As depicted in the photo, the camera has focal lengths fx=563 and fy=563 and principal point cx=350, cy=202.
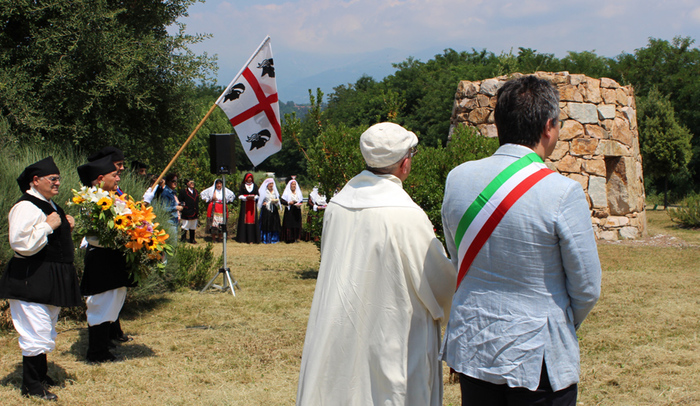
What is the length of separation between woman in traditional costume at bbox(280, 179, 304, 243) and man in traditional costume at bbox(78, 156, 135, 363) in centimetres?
Answer: 1061

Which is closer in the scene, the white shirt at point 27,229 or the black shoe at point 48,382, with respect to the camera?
the white shirt at point 27,229

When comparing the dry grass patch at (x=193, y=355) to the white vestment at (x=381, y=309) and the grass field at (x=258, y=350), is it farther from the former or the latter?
the white vestment at (x=381, y=309)

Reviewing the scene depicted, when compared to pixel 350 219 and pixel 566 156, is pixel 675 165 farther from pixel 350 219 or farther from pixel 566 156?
pixel 350 219

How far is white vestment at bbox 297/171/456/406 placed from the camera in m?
2.50

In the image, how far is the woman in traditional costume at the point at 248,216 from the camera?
1546 cm

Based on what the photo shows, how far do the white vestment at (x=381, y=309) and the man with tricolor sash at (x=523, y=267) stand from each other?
32 centimetres

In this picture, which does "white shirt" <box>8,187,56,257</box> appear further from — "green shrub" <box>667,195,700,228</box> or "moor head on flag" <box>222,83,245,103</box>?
"green shrub" <box>667,195,700,228</box>

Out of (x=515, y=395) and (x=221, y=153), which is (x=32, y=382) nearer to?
(x=515, y=395)

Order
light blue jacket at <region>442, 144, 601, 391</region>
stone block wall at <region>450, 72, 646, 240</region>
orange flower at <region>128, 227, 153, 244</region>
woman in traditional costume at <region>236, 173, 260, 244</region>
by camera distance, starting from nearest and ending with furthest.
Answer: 1. light blue jacket at <region>442, 144, 601, 391</region>
2. orange flower at <region>128, 227, 153, 244</region>
3. stone block wall at <region>450, 72, 646, 240</region>
4. woman in traditional costume at <region>236, 173, 260, 244</region>

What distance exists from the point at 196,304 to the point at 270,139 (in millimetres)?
2533

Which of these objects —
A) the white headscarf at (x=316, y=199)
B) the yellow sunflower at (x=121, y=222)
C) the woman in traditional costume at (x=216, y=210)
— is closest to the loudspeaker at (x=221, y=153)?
the yellow sunflower at (x=121, y=222)

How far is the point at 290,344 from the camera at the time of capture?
5.84 meters

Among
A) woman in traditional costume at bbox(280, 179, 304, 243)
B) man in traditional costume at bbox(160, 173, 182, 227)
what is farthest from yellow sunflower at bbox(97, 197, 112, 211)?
woman in traditional costume at bbox(280, 179, 304, 243)

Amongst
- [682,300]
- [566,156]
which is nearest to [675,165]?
[566,156]
